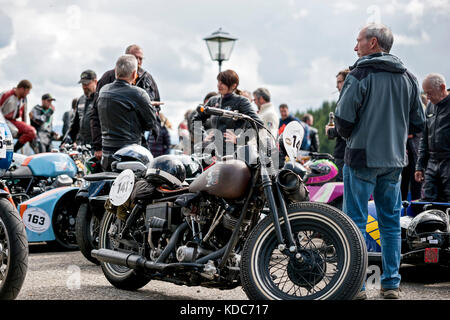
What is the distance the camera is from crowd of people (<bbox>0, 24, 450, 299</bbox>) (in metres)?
4.96

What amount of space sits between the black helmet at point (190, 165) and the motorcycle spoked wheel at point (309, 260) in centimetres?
144

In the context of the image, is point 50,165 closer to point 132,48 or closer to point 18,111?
point 132,48

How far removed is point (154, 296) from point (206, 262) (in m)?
0.95

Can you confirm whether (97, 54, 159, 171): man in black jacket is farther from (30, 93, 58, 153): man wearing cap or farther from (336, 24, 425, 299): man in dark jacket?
(30, 93, 58, 153): man wearing cap

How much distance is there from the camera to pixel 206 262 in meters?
4.38

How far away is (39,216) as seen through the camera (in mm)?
7465

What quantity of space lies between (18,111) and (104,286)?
7.00 m

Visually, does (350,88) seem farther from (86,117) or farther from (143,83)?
(86,117)

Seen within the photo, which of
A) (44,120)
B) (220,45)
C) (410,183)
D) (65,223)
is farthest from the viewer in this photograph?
(220,45)

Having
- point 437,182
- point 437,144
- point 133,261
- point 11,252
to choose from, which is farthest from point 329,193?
point 11,252

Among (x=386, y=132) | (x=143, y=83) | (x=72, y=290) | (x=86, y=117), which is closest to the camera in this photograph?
(x=386, y=132)

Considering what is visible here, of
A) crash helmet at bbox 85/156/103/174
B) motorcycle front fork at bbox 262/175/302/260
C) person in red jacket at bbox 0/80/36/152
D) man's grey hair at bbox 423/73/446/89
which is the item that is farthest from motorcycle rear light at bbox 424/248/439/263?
person in red jacket at bbox 0/80/36/152
